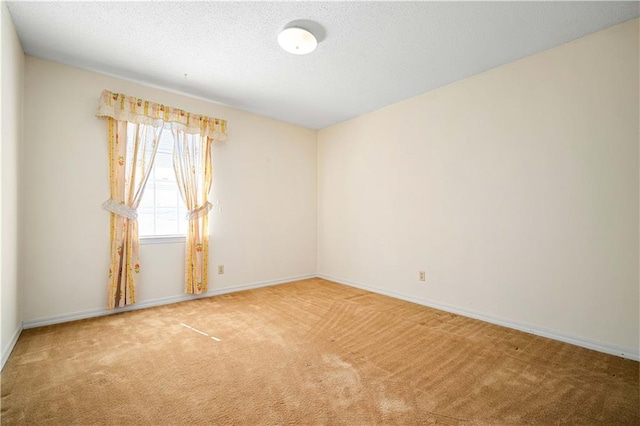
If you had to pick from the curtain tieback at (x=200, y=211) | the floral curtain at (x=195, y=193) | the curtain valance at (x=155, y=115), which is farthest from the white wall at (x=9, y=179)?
the curtain tieback at (x=200, y=211)

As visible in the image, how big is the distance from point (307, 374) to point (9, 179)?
8.92 ft

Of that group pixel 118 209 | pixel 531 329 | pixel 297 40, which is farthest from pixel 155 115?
pixel 531 329

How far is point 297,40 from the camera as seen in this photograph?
2.48 metres

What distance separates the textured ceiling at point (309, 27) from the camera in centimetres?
223

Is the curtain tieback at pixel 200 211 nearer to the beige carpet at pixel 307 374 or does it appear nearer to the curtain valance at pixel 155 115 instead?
the curtain valance at pixel 155 115

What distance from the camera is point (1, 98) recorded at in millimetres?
2098

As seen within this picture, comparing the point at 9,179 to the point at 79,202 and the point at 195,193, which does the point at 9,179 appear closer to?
the point at 79,202

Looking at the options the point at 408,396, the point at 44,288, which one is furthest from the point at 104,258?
the point at 408,396

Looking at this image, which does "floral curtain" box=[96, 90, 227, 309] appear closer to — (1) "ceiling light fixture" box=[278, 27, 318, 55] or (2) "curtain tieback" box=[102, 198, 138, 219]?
(2) "curtain tieback" box=[102, 198, 138, 219]

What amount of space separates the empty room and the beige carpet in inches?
0.7

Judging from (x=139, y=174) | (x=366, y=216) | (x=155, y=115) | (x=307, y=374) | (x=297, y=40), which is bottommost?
(x=307, y=374)

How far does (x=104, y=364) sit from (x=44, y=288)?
1.41 meters

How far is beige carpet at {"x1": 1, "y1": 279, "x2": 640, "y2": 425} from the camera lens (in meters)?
1.66

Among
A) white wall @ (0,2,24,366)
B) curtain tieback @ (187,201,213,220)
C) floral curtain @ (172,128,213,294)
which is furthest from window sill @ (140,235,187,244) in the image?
white wall @ (0,2,24,366)
